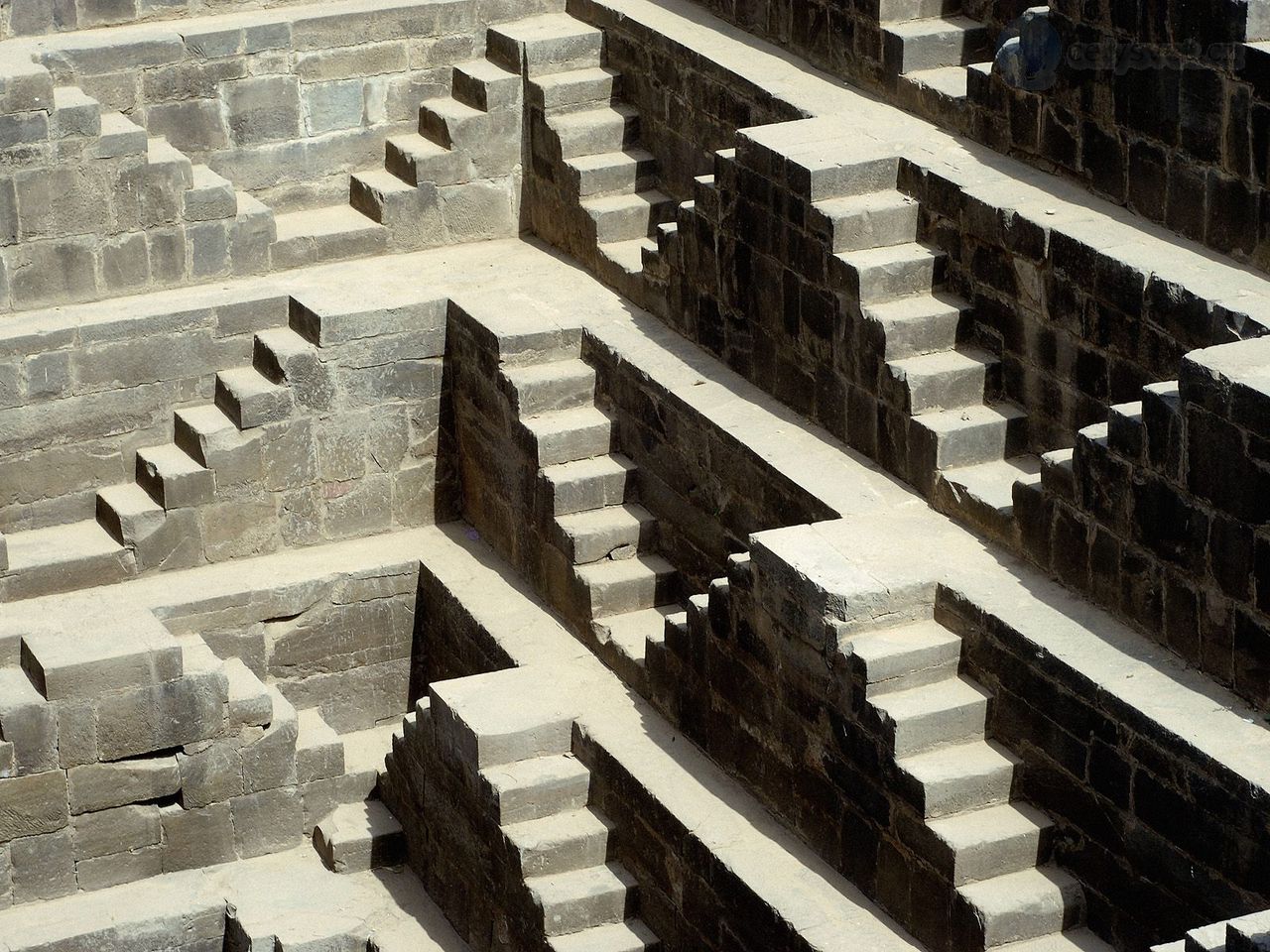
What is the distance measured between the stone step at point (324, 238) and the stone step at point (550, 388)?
1.84m

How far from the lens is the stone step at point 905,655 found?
29.3 feet

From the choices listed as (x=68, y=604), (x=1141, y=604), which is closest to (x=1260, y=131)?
(x=1141, y=604)

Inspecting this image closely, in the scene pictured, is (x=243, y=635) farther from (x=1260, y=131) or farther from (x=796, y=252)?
(x=1260, y=131)

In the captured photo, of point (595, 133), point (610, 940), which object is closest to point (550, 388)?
point (595, 133)

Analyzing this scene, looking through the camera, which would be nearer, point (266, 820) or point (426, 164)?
point (266, 820)

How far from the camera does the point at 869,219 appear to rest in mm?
10664

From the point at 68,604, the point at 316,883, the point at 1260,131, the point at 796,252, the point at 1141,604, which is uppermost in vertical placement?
the point at 1260,131

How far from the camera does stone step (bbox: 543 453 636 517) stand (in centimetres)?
1174

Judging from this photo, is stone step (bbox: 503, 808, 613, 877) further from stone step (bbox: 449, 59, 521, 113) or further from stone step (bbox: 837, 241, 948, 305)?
stone step (bbox: 449, 59, 521, 113)

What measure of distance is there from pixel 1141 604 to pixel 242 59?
7001mm

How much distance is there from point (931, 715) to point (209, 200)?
5.86m

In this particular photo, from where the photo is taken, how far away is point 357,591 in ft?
41.0

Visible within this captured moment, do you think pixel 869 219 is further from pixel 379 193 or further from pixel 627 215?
pixel 379 193

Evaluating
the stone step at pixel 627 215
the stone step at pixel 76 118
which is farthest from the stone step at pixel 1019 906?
the stone step at pixel 76 118
